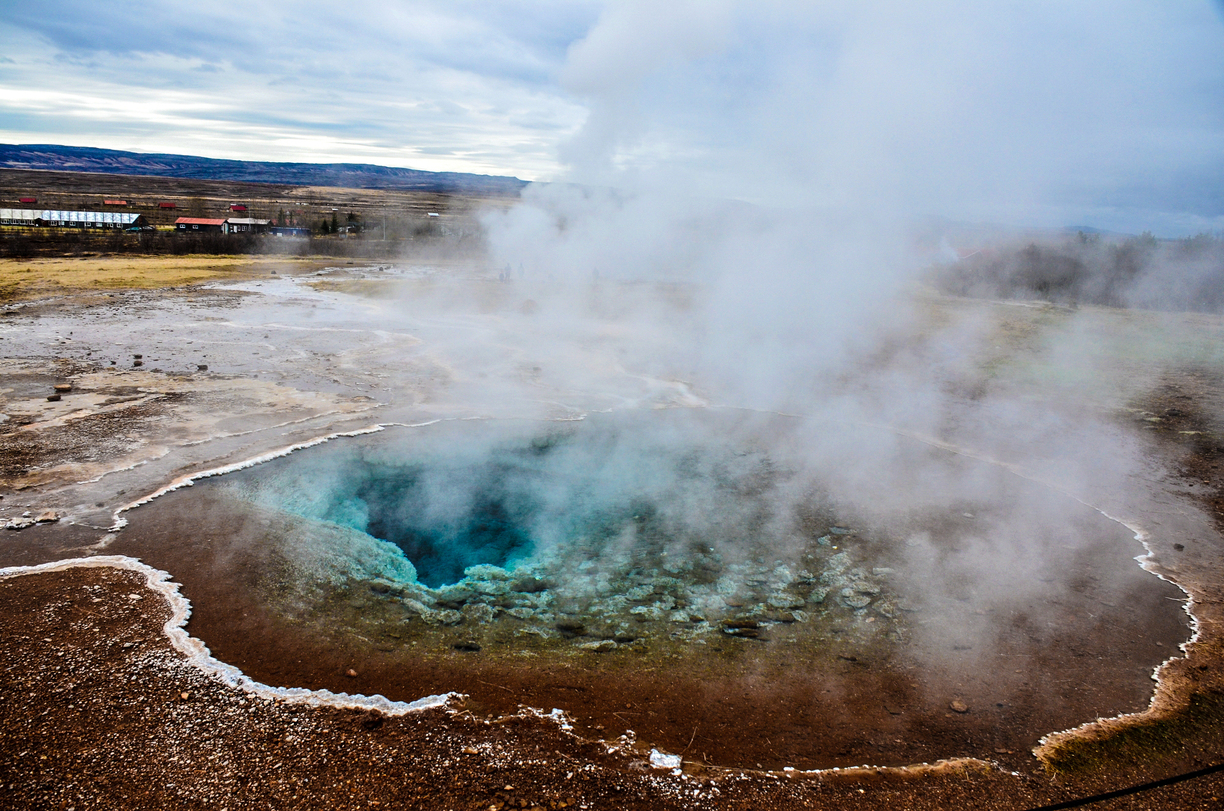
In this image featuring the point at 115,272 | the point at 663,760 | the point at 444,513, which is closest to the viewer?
the point at 663,760

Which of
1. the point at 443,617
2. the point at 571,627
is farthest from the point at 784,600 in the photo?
the point at 443,617

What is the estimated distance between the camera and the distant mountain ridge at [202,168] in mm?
139625

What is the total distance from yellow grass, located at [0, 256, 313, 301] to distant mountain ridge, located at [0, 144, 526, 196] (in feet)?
365

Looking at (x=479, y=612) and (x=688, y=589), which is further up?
(x=688, y=589)

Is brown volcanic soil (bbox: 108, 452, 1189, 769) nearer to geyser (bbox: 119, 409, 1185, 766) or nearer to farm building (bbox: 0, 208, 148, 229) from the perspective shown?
geyser (bbox: 119, 409, 1185, 766)

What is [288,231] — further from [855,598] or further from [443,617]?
[855,598]

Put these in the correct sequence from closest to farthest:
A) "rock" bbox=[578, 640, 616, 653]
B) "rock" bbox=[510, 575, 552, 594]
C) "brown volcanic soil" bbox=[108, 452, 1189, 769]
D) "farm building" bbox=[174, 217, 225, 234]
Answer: "brown volcanic soil" bbox=[108, 452, 1189, 769] < "rock" bbox=[578, 640, 616, 653] < "rock" bbox=[510, 575, 552, 594] < "farm building" bbox=[174, 217, 225, 234]

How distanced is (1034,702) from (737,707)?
195 cm

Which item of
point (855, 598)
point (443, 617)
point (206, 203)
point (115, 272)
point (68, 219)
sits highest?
point (206, 203)

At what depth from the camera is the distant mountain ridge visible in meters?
140

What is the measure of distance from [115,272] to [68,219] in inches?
1102

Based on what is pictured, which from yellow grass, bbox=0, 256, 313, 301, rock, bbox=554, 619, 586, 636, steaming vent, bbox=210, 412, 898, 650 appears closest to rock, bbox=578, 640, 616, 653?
steaming vent, bbox=210, 412, 898, 650

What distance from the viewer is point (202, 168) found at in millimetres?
159000

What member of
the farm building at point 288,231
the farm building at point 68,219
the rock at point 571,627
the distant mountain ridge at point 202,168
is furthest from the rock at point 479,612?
the distant mountain ridge at point 202,168
